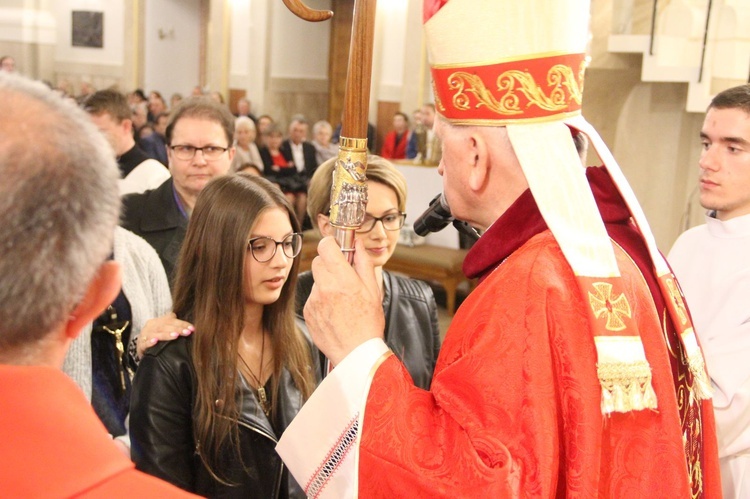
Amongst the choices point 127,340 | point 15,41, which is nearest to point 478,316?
point 127,340

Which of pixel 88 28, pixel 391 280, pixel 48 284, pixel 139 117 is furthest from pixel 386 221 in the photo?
pixel 88 28

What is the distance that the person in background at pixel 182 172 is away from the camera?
319 centimetres

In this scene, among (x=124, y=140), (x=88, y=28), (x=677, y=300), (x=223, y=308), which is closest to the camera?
(x=677, y=300)

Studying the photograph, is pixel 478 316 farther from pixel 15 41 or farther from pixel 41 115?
pixel 15 41

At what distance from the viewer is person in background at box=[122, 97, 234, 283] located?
10.5 ft

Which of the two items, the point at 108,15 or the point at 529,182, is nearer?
the point at 529,182

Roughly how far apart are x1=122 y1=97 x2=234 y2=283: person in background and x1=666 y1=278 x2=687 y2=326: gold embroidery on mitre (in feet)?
6.56

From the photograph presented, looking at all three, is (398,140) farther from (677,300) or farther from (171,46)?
(677,300)

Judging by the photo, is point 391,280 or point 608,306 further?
point 391,280

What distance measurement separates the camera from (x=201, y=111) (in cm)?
335

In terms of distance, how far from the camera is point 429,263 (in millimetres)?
7309

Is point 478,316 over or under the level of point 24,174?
under

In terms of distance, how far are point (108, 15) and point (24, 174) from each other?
16.4 meters

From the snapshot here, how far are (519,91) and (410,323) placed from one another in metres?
1.39
